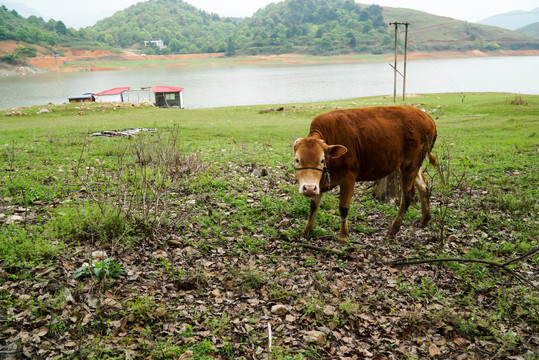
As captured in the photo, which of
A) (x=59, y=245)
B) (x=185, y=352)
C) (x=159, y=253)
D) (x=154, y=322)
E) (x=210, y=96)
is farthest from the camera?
(x=210, y=96)

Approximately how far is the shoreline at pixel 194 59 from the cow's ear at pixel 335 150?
13640 cm

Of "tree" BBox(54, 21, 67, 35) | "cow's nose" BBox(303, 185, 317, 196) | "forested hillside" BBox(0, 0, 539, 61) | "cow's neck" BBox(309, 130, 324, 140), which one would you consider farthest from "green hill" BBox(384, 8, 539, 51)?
"cow's nose" BBox(303, 185, 317, 196)

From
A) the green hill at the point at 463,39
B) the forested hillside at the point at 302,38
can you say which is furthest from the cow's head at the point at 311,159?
the green hill at the point at 463,39

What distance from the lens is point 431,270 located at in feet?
18.4

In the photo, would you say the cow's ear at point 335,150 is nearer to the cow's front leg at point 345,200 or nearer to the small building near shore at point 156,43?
the cow's front leg at point 345,200

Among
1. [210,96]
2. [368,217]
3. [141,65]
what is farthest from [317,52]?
[368,217]

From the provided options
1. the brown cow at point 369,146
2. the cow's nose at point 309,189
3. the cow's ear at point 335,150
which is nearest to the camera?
the cow's nose at point 309,189

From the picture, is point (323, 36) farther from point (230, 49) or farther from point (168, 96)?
point (168, 96)

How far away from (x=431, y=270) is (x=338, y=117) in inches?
116

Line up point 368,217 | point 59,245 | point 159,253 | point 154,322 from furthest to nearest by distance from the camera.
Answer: point 368,217, point 159,253, point 59,245, point 154,322

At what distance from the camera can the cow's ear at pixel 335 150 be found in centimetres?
550

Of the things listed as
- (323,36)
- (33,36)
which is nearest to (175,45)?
(33,36)

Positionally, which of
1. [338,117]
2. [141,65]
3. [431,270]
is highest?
[141,65]

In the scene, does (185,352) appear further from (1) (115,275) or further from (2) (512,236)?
(2) (512,236)
